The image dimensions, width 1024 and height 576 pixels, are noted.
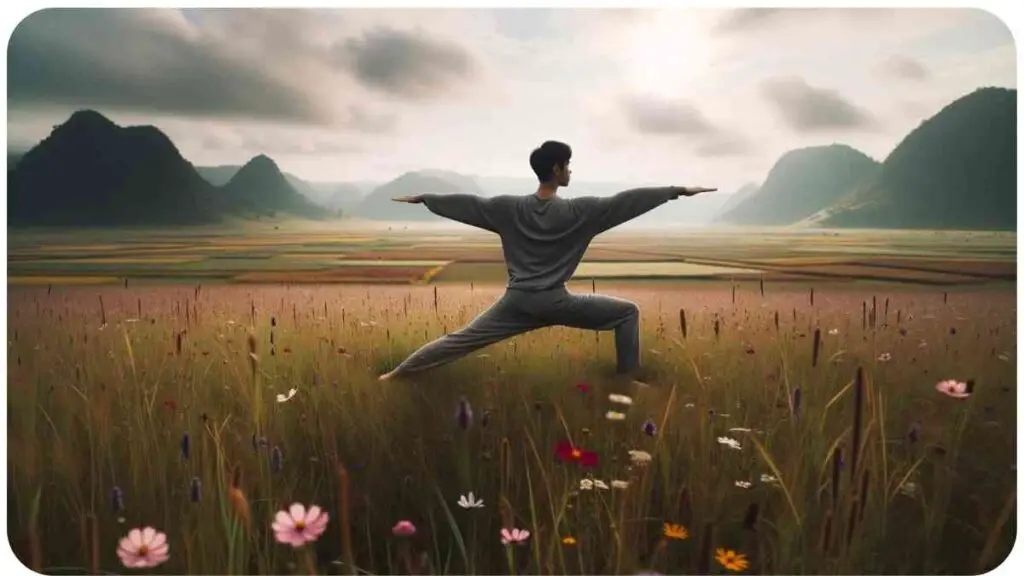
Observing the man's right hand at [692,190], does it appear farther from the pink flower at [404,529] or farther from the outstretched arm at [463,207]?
the pink flower at [404,529]

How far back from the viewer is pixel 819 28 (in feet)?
9.76

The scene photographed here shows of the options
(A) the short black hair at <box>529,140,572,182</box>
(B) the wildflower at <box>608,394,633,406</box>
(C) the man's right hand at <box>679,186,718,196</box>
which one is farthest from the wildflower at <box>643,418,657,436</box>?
(A) the short black hair at <box>529,140,572,182</box>

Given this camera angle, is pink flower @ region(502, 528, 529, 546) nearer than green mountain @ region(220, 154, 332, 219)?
Yes

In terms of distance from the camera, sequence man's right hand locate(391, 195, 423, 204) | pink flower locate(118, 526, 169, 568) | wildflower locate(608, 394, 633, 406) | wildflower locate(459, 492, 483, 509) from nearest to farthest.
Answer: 1. pink flower locate(118, 526, 169, 568)
2. wildflower locate(459, 492, 483, 509)
3. wildflower locate(608, 394, 633, 406)
4. man's right hand locate(391, 195, 423, 204)

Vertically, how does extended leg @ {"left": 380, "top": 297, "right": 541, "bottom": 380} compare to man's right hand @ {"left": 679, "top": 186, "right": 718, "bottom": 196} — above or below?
below

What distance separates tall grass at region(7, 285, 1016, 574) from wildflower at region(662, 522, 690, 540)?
0.04 feet

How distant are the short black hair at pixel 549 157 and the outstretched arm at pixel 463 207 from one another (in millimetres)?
231

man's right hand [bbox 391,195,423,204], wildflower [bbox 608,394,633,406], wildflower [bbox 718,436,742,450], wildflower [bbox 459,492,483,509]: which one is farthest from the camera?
man's right hand [bbox 391,195,423,204]

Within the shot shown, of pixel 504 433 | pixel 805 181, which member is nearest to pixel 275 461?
pixel 504 433

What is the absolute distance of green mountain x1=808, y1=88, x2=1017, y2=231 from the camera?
9.82 ft

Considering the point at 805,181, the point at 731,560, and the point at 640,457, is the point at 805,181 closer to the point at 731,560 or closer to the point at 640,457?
the point at 640,457

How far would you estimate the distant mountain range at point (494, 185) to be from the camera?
3018 millimetres

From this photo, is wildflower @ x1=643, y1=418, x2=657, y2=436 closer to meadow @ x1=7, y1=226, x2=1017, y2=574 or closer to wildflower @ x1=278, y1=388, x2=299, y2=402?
meadow @ x1=7, y1=226, x2=1017, y2=574

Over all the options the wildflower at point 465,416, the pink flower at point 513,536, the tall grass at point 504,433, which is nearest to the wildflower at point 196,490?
the tall grass at point 504,433
